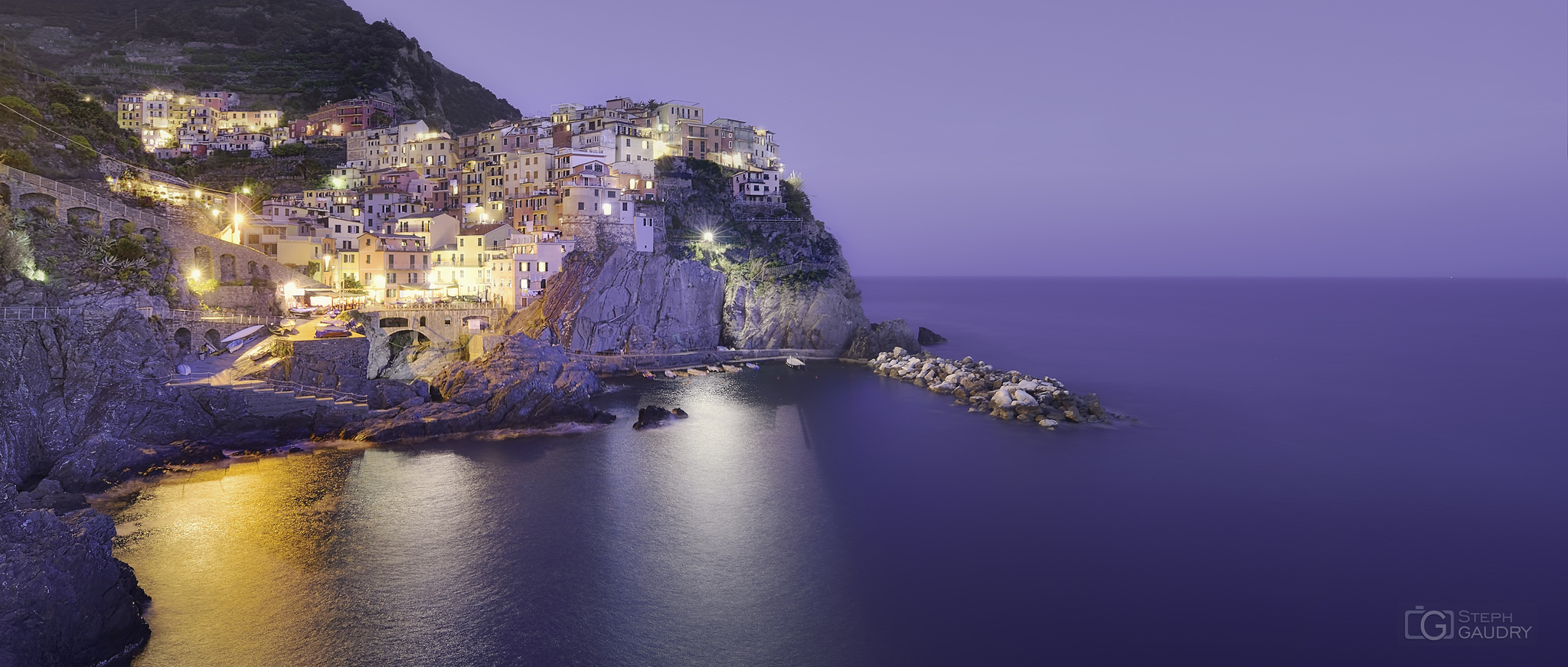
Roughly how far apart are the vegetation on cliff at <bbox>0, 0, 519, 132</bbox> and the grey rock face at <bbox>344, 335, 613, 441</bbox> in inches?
2265

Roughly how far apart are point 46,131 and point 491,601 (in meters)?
41.6

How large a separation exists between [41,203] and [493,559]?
2961cm

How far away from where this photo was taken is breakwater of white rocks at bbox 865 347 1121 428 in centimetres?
3444

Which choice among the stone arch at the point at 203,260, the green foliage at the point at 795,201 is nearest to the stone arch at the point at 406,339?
the stone arch at the point at 203,260

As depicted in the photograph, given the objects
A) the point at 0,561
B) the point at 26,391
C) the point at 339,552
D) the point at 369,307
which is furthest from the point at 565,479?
the point at 369,307

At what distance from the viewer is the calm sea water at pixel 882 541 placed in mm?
15352

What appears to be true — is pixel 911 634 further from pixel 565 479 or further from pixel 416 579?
pixel 565 479

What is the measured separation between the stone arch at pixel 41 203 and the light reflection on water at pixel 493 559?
55.7ft

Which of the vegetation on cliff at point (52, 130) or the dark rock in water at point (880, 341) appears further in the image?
the dark rock in water at point (880, 341)

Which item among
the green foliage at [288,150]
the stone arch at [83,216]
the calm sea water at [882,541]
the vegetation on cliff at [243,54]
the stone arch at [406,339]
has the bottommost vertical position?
the calm sea water at [882,541]

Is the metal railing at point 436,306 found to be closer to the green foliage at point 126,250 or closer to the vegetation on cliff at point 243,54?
the green foliage at point 126,250

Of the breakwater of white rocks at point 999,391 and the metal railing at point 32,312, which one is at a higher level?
the metal railing at point 32,312

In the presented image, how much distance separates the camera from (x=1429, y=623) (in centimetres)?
1647

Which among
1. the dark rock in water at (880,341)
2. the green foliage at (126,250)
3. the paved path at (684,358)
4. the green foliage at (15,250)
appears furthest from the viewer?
the dark rock in water at (880,341)
